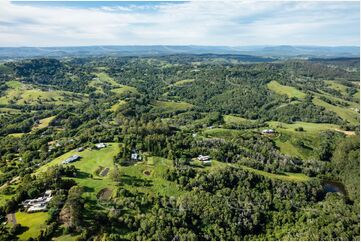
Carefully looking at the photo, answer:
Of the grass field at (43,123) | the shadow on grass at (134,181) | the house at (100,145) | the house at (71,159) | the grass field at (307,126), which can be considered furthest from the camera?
the grass field at (43,123)

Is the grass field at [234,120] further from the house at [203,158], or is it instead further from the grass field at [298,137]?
the house at [203,158]

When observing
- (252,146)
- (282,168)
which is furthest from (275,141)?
(282,168)

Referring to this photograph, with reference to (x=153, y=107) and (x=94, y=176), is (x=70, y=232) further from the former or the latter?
(x=153, y=107)

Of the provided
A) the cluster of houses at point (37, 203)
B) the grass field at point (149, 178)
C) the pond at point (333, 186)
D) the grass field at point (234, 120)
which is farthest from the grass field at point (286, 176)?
the cluster of houses at point (37, 203)

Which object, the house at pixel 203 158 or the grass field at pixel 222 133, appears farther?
the grass field at pixel 222 133

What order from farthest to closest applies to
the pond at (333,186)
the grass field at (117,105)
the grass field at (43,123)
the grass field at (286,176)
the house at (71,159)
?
1. the grass field at (117,105)
2. the grass field at (43,123)
3. the pond at (333,186)
4. the grass field at (286,176)
5. the house at (71,159)

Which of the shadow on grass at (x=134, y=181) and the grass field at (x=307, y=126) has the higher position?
the shadow on grass at (x=134, y=181)
